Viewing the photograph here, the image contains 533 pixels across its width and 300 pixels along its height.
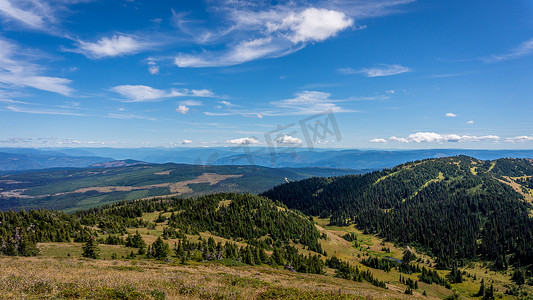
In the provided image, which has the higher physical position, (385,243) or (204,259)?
(204,259)

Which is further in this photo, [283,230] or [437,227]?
[437,227]

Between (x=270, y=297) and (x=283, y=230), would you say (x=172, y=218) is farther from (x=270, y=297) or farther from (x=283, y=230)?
(x=270, y=297)

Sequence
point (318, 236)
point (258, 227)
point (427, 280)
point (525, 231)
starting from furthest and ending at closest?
point (525, 231) < point (318, 236) < point (258, 227) < point (427, 280)

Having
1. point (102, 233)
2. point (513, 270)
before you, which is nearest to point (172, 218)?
point (102, 233)

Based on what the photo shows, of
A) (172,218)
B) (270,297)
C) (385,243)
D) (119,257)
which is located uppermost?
(270,297)

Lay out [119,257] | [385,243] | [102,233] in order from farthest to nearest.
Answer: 1. [385,243]
2. [102,233]
3. [119,257]

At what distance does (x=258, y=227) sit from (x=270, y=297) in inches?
4475

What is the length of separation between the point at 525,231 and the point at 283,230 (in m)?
174

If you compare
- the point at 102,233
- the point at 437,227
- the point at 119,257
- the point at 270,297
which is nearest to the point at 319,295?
the point at 270,297

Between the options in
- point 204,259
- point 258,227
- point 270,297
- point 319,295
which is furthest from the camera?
point 258,227

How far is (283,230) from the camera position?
454 feet

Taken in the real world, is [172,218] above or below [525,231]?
above

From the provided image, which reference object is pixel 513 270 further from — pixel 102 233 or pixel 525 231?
pixel 102 233

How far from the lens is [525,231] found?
16488cm
